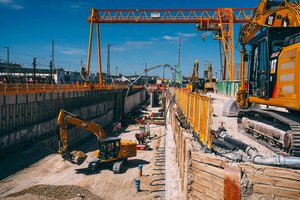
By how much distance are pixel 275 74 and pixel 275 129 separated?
1.66 metres

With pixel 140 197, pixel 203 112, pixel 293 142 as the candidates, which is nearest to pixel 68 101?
pixel 140 197

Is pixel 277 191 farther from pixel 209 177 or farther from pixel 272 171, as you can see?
pixel 209 177

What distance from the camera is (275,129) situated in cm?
847

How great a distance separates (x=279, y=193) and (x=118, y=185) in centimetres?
1491

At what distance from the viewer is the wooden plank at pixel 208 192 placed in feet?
20.0

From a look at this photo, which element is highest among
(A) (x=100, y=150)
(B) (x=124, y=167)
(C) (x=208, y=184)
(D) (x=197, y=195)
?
(C) (x=208, y=184)

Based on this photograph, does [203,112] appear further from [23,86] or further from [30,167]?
[23,86]

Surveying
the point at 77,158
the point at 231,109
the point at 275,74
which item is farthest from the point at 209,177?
the point at 77,158

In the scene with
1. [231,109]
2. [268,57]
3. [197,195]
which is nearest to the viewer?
[197,195]

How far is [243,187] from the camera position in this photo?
5.75m

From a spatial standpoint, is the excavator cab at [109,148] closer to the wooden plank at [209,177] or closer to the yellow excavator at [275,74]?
the yellow excavator at [275,74]

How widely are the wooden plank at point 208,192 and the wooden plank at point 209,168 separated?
40 centimetres

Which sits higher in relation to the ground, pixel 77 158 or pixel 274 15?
pixel 274 15

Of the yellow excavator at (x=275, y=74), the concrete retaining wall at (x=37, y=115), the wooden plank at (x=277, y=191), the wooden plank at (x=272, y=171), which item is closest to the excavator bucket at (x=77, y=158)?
the concrete retaining wall at (x=37, y=115)
